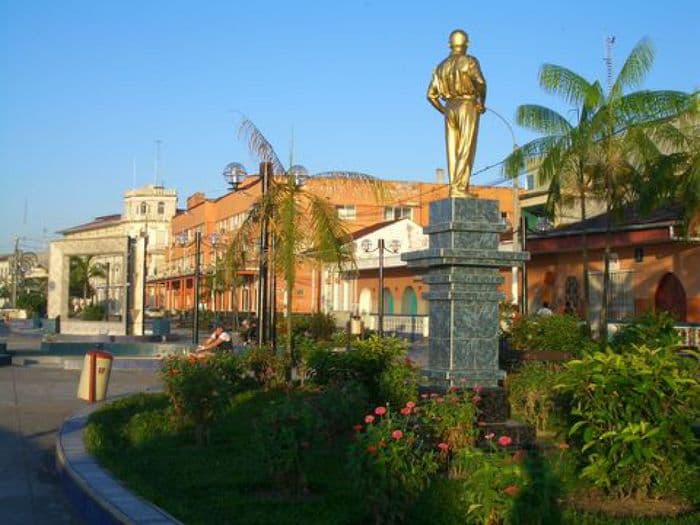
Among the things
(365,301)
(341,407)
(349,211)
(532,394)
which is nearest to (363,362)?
(532,394)

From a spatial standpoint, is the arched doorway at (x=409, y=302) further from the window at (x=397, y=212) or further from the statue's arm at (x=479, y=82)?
the statue's arm at (x=479, y=82)

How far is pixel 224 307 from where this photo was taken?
66.2 metres

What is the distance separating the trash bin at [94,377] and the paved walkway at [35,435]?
1.23 ft

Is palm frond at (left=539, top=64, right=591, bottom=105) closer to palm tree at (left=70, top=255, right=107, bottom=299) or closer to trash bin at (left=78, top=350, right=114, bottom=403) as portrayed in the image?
trash bin at (left=78, top=350, right=114, bottom=403)

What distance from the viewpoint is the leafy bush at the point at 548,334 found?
17.1 metres

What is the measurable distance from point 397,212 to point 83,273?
2405 cm

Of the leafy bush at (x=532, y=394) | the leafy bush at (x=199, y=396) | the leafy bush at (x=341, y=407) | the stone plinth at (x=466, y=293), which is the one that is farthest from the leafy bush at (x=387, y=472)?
the leafy bush at (x=199, y=396)

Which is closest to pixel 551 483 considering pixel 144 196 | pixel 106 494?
pixel 106 494

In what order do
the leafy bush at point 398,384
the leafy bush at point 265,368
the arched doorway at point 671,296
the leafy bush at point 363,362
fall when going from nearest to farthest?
1. the leafy bush at point 398,384
2. the leafy bush at point 363,362
3. the leafy bush at point 265,368
4. the arched doorway at point 671,296

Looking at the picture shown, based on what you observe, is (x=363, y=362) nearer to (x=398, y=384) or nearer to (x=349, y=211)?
(x=398, y=384)

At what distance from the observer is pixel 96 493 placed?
26.3 feet

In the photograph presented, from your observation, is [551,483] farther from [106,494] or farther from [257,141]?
[257,141]

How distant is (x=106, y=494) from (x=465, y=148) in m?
5.76

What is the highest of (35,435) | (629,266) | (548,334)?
(629,266)
